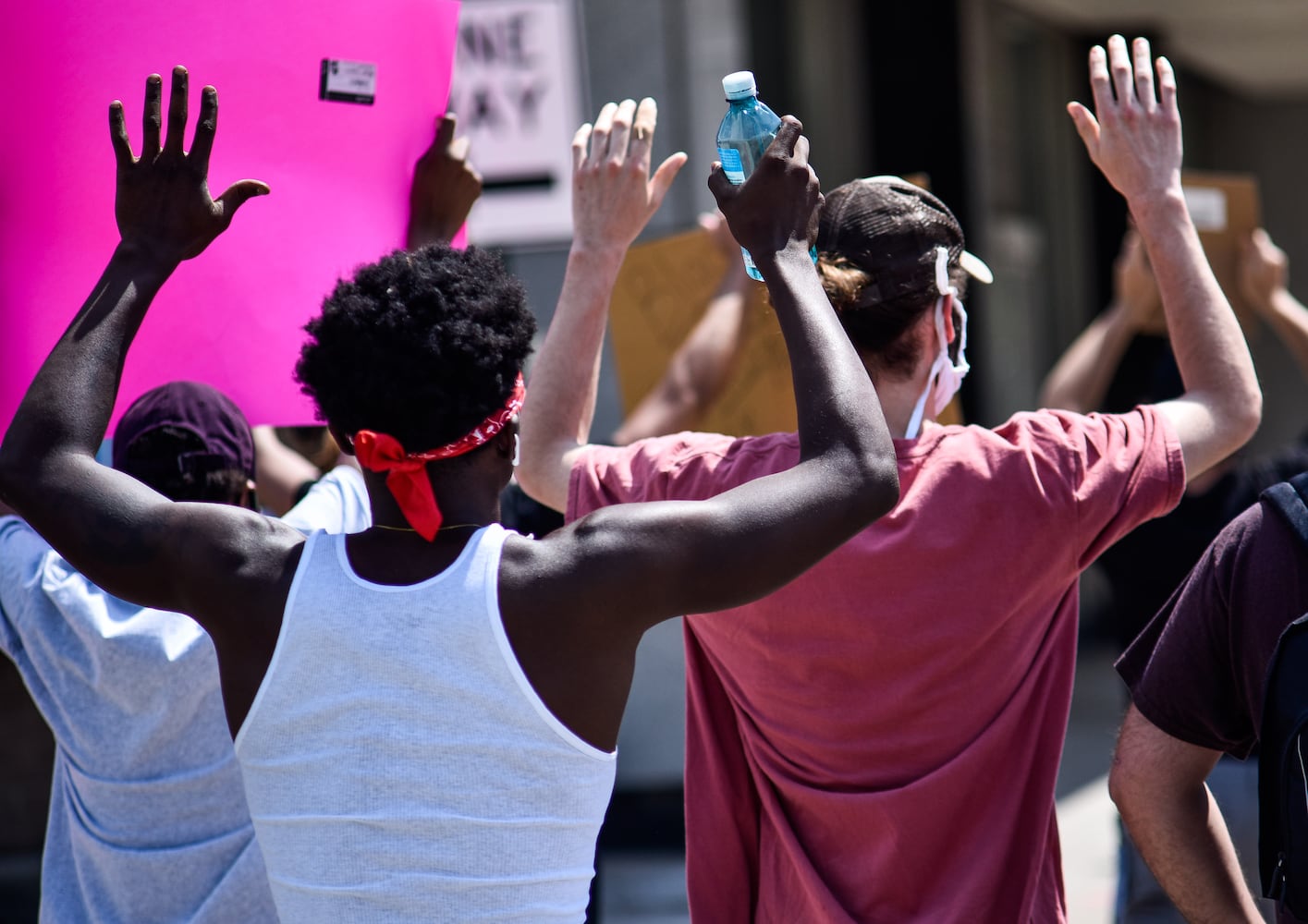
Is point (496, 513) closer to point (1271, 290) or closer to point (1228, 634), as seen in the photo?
point (1228, 634)

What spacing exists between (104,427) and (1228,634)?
144 cm

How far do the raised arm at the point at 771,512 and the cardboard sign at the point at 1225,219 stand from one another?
2373mm

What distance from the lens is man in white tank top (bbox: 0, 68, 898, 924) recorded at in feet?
5.96

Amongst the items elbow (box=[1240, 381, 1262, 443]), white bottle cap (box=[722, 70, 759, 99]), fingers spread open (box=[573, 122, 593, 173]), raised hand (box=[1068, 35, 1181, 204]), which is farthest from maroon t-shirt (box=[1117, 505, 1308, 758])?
fingers spread open (box=[573, 122, 593, 173])

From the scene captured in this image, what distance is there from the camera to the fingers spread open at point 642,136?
8.20 ft

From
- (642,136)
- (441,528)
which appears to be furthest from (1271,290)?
(441,528)

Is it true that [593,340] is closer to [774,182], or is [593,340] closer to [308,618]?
[774,182]

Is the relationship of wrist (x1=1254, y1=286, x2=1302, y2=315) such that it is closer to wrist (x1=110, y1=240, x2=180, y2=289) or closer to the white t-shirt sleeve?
the white t-shirt sleeve

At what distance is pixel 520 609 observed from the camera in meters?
1.82

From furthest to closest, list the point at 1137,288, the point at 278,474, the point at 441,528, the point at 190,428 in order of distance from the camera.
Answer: the point at 1137,288
the point at 278,474
the point at 190,428
the point at 441,528

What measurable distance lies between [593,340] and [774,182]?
0.65 meters

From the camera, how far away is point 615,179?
2.50 meters

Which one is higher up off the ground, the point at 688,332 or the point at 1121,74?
the point at 1121,74

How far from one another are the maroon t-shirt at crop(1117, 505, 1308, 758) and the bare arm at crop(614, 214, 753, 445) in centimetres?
176
